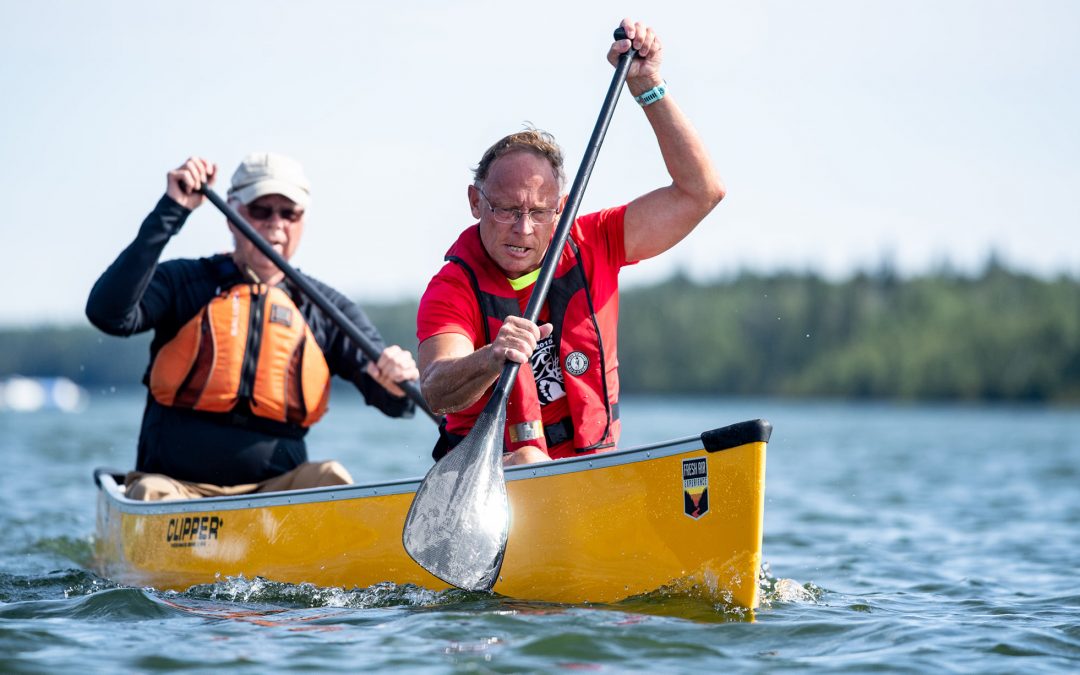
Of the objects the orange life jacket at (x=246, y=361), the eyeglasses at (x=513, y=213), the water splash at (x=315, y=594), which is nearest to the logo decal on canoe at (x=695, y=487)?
the water splash at (x=315, y=594)

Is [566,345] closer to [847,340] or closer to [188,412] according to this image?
[188,412]

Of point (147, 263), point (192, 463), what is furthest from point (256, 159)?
point (192, 463)

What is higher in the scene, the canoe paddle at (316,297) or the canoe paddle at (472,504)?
the canoe paddle at (316,297)

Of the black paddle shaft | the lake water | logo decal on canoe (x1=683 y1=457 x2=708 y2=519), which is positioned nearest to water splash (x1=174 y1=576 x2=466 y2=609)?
the lake water

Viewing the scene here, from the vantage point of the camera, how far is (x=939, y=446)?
26.1 meters

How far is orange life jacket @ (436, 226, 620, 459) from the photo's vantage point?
4480mm

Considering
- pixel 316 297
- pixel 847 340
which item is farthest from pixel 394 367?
pixel 847 340

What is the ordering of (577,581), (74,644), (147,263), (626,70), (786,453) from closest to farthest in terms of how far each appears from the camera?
(74,644) → (577,581) → (626,70) → (147,263) → (786,453)

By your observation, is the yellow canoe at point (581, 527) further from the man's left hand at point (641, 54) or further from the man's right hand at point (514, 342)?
the man's left hand at point (641, 54)

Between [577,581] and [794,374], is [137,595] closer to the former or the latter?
[577,581]

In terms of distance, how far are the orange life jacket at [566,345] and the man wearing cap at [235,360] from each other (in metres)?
1.38

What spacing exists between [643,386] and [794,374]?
11594 mm

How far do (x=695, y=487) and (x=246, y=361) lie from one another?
266 centimetres

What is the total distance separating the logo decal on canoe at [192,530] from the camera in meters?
5.30
